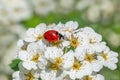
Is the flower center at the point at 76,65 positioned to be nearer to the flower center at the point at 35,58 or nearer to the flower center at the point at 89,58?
the flower center at the point at 89,58

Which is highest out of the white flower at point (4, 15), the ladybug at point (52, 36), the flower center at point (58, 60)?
the white flower at point (4, 15)

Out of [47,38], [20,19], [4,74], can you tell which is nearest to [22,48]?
[47,38]

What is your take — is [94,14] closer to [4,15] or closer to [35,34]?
[4,15]

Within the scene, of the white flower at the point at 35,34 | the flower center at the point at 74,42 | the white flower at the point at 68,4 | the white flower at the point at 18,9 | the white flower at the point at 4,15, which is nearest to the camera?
the flower center at the point at 74,42

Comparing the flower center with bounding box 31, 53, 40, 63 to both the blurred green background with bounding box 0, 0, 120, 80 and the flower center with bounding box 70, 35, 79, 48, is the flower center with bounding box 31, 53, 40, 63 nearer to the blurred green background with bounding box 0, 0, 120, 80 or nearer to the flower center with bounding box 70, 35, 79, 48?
the flower center with bounding box 70, 35, 79, 48

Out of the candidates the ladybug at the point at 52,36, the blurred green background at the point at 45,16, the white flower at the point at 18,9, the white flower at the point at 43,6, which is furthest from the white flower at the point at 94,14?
the ladybug at the point at 52,36

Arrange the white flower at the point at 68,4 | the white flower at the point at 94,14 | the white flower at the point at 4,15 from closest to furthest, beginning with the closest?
the white flower at the point at 4,15 < the white flower at the point at 94,14 < the white flower at the point at 68,4

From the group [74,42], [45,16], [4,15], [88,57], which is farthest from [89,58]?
[45,16]
